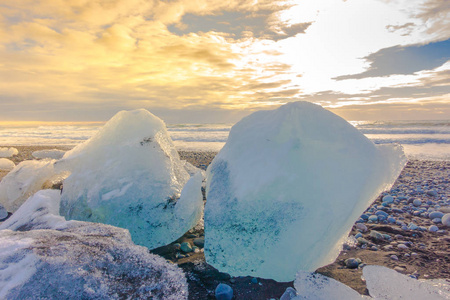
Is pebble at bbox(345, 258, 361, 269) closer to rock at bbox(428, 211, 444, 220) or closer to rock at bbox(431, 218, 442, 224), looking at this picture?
rock at bbox(431, 218, 442, 224)

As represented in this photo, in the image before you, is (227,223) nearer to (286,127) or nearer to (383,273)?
(286,127)

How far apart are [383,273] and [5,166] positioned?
8076mm

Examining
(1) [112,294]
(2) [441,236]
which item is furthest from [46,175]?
(2) [441,236]

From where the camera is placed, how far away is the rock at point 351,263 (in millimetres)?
2307

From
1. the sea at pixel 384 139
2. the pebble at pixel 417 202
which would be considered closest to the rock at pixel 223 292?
the pebble at pixel 417 202

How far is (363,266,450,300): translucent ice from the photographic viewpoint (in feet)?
5.99

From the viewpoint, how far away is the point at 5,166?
6.86m

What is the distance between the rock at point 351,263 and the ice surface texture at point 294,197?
242mm

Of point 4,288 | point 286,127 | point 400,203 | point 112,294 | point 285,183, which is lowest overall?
point 400,203

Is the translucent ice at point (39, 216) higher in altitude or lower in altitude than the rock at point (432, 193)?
higher

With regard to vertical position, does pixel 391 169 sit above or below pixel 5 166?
above

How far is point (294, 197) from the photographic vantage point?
207 centimetres

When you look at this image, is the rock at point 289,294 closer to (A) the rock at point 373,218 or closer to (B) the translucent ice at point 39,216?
(B) the translucent ice at point 39,216

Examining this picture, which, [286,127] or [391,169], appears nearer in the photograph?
[391,169]
